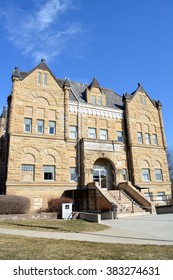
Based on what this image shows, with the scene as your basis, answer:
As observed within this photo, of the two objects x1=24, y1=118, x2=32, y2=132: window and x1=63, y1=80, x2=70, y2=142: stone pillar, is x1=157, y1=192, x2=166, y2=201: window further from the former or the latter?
x1=24, y1=118, x2=32, y2=132: window

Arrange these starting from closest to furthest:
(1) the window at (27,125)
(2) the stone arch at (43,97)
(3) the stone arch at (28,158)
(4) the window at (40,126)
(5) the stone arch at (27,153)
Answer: (5) the stone arch at (27,153) → (3) the stone arch at (28,158) → (1) the window at (27,125) → (4) the window at (40,126) → (2) the stone arch at (43,97)

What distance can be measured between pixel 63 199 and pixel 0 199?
5924 mm

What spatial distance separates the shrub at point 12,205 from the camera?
57.5 feet

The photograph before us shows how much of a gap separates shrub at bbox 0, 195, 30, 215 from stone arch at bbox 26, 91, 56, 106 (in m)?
12.2

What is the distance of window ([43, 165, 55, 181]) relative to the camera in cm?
2476

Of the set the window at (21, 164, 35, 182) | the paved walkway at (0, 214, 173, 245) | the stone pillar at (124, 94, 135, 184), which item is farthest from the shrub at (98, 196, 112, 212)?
the stone pillar at (124, 94, 135, 184)

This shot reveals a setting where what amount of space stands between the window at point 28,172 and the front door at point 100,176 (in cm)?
796

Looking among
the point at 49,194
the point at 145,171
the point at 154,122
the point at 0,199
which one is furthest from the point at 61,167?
the point at 154,122

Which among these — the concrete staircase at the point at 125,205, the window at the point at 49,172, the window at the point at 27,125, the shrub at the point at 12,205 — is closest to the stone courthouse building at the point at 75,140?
the window at the point at 49,172

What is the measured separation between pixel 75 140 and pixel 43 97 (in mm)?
6466

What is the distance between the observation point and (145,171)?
3083cm

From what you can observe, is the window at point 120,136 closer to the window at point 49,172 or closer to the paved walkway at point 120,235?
the window at point 49,172

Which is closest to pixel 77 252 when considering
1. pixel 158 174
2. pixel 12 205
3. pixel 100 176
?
pixel 12 205
